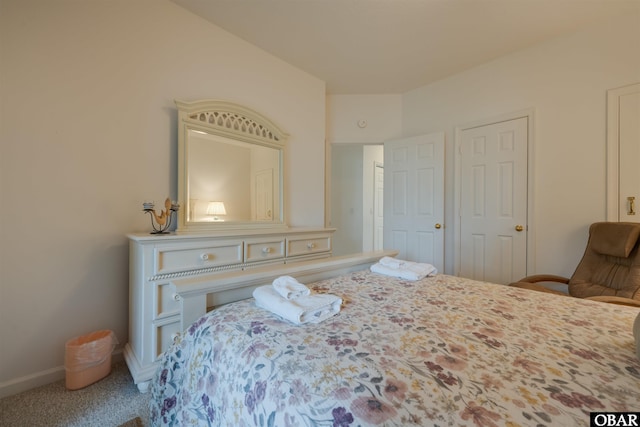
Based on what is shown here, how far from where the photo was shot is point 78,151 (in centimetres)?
164

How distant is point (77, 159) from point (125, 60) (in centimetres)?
78

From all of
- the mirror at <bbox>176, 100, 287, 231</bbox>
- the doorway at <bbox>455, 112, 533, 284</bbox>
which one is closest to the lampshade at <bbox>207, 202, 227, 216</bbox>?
the mirror at <bbox>176, 100, 287, 231</bbox>

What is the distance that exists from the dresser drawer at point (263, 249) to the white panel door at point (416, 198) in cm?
185

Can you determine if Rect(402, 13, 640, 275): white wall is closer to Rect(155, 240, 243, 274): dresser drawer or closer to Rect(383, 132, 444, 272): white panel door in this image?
Rect(383, 132, 444, 272): white panel door

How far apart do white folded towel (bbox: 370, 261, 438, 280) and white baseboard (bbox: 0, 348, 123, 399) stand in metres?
2.05

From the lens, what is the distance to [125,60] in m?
1.81

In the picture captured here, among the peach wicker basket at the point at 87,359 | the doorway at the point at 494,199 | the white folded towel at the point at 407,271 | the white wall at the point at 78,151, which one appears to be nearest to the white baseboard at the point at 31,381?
the white wall at the point at 78,151

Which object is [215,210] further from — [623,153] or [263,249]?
[623,153]

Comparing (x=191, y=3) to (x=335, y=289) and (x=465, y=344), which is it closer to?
(x=335, y=289)

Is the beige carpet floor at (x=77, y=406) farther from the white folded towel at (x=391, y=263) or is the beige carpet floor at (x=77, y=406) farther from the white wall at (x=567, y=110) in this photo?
the white wall at (x=567, y=110)

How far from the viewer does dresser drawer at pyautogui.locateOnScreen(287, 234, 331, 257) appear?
2279mm

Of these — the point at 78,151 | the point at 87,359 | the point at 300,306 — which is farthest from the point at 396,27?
the point at 87,359

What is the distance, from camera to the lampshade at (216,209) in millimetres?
2123

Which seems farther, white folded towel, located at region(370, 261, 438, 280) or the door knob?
the door knob
